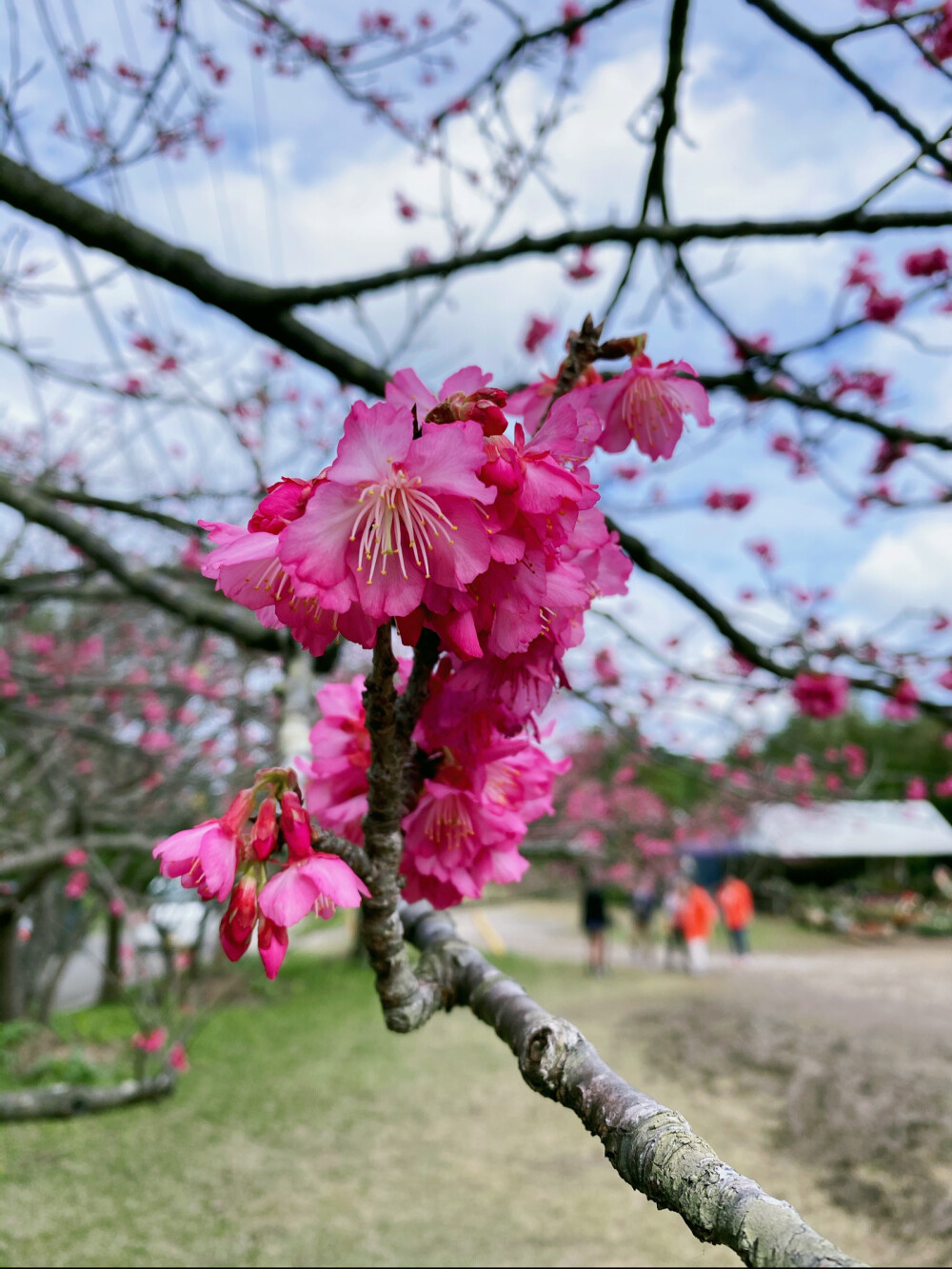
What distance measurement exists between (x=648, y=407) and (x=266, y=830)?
2.18 ft

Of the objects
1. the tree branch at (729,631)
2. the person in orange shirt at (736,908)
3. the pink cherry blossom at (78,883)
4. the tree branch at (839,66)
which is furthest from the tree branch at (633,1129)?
the person in orange shirt at (736,908)

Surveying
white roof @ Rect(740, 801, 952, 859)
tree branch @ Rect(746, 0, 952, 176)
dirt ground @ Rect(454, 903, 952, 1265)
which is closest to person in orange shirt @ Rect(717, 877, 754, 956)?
dirt ground @ Rect(454, 903, 952, 1265)

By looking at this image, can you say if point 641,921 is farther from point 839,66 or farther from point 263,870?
point 263,870

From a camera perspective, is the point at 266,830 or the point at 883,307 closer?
the point at 266,830

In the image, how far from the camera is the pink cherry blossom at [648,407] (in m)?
0.93

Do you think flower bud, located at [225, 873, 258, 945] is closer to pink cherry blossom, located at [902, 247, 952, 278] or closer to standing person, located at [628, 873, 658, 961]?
pink cherry blossom, located at [902, 247, 952, 278]

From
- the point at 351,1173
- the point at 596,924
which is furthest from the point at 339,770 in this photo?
the point at 596,924

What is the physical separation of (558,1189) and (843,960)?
10.5 m

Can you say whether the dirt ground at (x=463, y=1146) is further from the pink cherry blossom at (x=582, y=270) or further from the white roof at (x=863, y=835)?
the white roof at (x=863, y=835)

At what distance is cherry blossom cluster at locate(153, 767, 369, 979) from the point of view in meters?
0.70

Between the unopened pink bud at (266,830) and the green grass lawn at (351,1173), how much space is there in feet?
10.9

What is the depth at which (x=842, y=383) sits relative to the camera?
491 centimetres

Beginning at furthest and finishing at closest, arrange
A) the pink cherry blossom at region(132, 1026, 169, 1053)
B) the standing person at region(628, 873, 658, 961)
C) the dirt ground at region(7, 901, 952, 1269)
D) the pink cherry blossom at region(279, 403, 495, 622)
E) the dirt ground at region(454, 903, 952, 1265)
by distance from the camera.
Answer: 1. the standing person at region(628, 873, 658, 961)
2. the pink cherry blossom at region(132, 1026, 169, 1053)
3. the dirt ground at region(454, 903, 952, 1265)
4. the dirt ground at region(7, 901, 952, 1269)
5. the pink cherry blossom at region(279, 403, 495, 622)

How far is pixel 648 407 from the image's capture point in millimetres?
957
